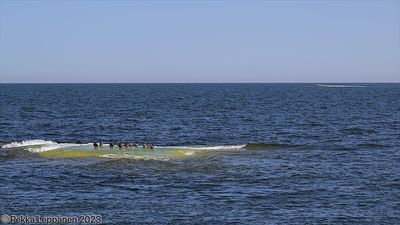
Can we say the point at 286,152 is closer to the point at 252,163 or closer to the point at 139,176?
the point at 252,163

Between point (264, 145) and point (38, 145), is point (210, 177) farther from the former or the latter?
point (38, 145)

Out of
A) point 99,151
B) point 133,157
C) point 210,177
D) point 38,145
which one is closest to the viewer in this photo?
point 210,177

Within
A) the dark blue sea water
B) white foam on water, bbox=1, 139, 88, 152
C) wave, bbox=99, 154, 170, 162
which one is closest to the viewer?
the dark blue sea water

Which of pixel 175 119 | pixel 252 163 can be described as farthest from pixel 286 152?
pixel 175 119

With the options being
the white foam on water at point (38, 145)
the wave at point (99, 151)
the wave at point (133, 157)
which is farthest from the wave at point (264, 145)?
the white foam on water at point (38, 145)

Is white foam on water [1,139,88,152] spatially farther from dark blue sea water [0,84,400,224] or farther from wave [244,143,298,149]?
wave [244,143,298,149]

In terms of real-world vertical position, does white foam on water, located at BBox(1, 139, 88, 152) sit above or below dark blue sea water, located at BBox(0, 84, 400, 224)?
above

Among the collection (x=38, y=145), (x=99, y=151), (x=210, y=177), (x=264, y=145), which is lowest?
(x=264, y=145)

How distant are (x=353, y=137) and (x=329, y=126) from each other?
13782 mm

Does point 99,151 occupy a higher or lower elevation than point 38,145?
higher

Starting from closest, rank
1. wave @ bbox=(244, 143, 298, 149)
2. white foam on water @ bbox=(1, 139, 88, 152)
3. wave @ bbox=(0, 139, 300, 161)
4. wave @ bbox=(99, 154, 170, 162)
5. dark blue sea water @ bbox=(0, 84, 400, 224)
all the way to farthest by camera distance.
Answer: dark blue sea water @ bbox=(0, 84, 400, 224)
wave @ bbox=(99, 154, 170, 162)
wave @ bbox=(0, 139, 300, 161)
white foam on water @ bbox=(1, 139, 88, 152)
wave @ bbox=(244, 143, 298, 149)

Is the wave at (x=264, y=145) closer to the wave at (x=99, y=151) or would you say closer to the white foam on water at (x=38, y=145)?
the wave at (x=99, y=151)

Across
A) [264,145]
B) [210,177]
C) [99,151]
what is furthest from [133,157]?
[264,145]

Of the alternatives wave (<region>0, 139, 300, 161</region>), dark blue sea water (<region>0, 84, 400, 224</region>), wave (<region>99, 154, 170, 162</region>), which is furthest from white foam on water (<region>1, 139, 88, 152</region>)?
wave (<region>99, 154, 170, 162</region>)
